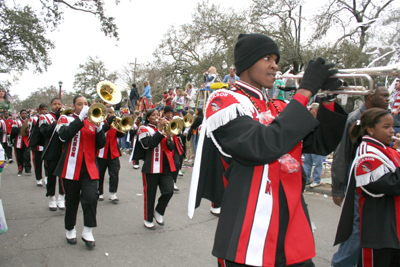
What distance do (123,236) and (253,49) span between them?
4.00 m

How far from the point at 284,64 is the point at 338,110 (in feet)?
71.7

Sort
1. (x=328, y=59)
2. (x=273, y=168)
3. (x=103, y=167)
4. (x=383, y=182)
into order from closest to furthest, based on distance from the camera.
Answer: (x=273, y=168) → (x=383, y=182) → (x=103, y=167) → (x=328, y=59)

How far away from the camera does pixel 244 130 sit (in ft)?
5.41

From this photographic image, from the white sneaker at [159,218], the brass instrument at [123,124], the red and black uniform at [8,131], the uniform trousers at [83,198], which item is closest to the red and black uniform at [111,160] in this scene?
the brass instrument at [123,124]

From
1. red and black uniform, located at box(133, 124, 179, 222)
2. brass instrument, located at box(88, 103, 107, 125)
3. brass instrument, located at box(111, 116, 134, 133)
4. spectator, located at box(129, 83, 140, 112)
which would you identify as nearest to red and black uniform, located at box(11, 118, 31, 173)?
brass instrument, located at box(111, 116, 134, 133)

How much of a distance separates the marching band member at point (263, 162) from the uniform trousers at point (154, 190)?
354 centimetres

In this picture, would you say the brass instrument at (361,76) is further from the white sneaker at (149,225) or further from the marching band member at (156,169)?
the white sneaker at (149,225)

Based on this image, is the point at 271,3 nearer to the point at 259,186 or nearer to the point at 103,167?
the point at 103,167

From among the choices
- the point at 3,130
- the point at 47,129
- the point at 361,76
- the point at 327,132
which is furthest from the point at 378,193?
the point at 3,130

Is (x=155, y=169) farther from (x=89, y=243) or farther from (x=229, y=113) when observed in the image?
(x=229, y=113)

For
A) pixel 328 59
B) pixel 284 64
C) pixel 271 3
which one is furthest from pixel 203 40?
pixel 328 59

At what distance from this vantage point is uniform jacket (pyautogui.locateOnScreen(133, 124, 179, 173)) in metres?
5.30

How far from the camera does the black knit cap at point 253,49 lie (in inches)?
72.7

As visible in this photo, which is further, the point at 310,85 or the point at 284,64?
the point at 284,64
